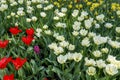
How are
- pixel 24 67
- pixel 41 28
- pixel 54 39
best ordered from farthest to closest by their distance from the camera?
pixel 41 28
pixel 54 39
pixel 24 67

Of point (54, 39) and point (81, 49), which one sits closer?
point (81, 49)

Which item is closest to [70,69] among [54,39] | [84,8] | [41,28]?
[54,39]

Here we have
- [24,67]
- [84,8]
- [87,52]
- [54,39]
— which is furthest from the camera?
[84,8]

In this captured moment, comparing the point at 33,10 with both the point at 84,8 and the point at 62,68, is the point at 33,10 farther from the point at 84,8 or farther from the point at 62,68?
the point at 62,68

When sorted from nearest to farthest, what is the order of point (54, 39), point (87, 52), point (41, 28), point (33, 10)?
point (87, 52), point (54, 39), point (41, 28), point (33, 10)

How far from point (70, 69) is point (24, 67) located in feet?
1.65

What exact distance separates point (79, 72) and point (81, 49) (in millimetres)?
591

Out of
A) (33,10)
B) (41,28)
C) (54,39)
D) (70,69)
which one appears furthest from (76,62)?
(33,10)

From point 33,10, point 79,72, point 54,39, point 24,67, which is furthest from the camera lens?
point 33,10

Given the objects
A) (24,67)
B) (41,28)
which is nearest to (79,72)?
(24,67)

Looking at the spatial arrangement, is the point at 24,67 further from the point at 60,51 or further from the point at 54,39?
the point at 54,39

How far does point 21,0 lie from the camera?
17.5 feet

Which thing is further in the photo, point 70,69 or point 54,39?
point 54,39

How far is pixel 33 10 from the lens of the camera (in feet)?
16.8
